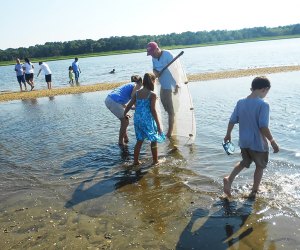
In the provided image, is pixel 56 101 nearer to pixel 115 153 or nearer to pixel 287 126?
pixel 115 153

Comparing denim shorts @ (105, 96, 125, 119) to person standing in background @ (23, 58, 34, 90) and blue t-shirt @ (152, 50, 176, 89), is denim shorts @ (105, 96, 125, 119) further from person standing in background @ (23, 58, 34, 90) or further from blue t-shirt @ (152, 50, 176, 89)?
person standing in background @ (23, 58, 34, 90)

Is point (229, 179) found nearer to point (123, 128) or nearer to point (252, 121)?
point (252, 121)

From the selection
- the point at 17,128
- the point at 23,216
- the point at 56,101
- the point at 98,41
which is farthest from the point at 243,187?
the point at 98,41

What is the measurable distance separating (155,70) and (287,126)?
4195 millimetres

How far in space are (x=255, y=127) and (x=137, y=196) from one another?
2204mm

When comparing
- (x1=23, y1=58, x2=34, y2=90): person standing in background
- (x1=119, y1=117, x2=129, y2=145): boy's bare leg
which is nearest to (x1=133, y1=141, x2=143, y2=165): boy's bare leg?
(x1=119, y1=117, x2=129, y2=145): boy's bare leg

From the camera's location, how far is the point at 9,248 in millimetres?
4492

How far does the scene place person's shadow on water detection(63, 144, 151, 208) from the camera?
244 inches

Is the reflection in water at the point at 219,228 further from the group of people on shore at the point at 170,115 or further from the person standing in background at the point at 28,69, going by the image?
the person standing in background at the point at 28,69

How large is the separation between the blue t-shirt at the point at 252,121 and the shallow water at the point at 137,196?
869mm

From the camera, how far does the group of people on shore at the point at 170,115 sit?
5184 millimetres

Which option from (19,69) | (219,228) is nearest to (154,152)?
(219,228)

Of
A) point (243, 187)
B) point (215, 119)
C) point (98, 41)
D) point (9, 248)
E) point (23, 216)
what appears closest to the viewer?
point (9, 248)

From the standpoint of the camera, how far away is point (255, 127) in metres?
5.30
